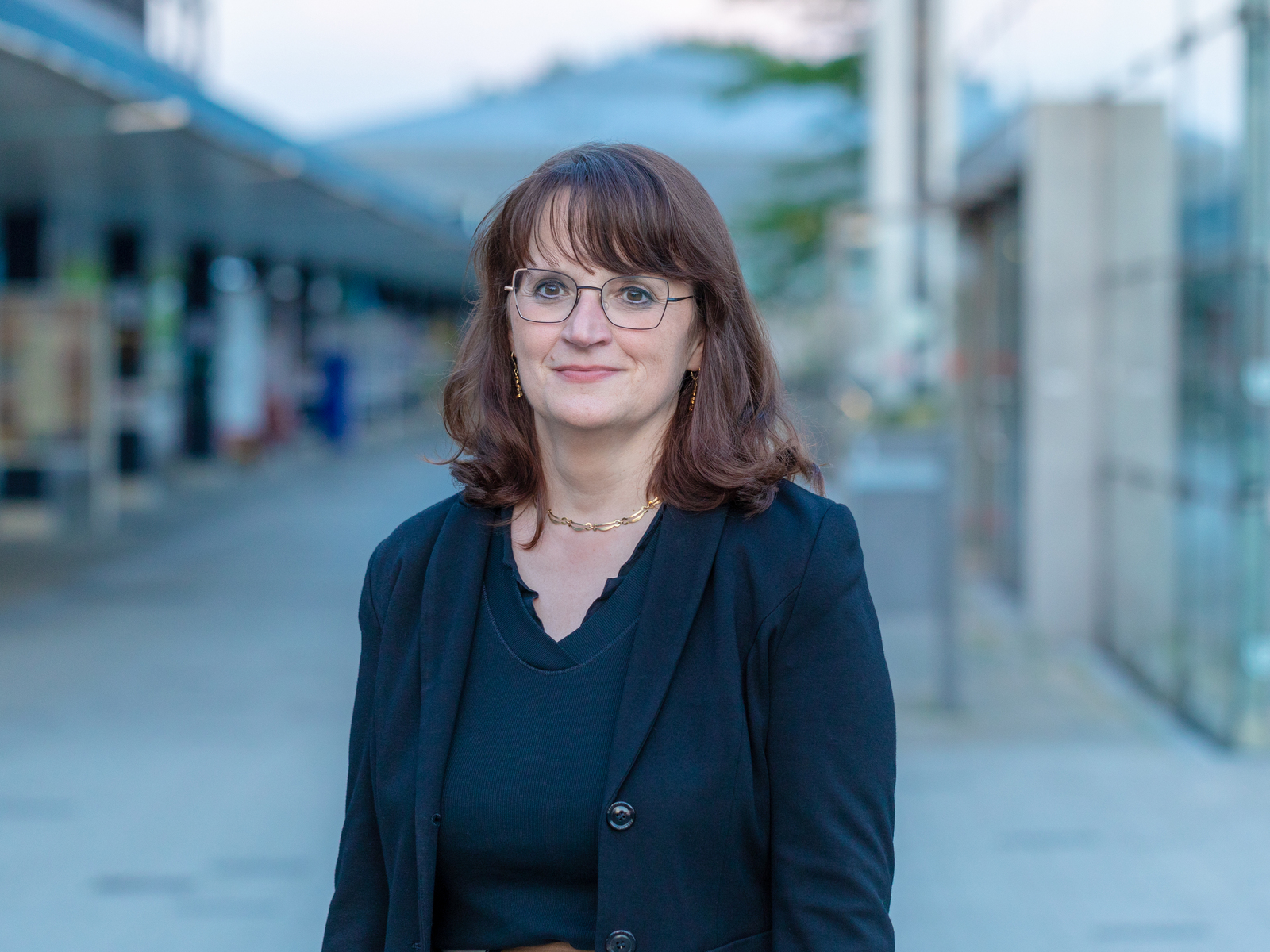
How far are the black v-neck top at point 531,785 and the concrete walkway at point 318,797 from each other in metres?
2.63

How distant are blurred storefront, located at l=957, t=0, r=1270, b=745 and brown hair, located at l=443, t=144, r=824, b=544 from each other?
4756 mm

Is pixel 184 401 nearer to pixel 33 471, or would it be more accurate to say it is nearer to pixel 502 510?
pixel 33 471

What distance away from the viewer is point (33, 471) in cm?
1595

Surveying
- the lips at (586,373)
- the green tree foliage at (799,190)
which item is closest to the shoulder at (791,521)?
the lips at (586,373)

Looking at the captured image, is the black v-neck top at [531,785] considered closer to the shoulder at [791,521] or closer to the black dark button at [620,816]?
the black dark button at [620,816]

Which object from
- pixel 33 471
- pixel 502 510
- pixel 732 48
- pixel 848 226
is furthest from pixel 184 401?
pixel 502 510

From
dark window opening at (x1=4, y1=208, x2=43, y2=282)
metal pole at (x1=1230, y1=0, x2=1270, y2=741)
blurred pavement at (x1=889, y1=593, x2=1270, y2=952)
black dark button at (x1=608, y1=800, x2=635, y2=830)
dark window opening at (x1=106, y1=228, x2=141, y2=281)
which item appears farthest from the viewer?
dark window opening at (x1=106, y1=228, x2=141, y2=281)

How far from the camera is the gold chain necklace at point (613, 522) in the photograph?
2.11 m

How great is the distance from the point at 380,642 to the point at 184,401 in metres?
19.8

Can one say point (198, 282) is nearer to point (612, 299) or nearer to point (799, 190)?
point (799, 190)

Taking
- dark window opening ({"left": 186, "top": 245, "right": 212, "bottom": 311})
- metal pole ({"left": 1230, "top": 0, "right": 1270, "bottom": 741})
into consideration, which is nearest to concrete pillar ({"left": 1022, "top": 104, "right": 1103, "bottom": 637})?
metal pole ({"left": 1230, "top": 0, "right": 1270, "bottom": 741})

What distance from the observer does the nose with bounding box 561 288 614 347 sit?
199cm

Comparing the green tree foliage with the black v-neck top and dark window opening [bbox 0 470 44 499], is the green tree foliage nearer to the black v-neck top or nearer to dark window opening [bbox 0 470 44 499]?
dark window opening [bbox 0 470 44 499]

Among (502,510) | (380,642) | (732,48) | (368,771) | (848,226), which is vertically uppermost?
(732,48)
